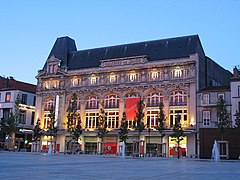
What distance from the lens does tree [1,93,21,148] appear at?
66062 mm

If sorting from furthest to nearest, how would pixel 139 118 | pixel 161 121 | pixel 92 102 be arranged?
pixel 92 102 → pixel 139 118 → pixel 161 121

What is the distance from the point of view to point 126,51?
69.8 metres

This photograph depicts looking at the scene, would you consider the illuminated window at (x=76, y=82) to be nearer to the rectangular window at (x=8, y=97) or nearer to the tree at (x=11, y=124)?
the tree at (x=11, y=124)

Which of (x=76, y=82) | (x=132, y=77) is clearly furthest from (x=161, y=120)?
(x=76, y=82)

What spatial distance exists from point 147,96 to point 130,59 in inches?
322

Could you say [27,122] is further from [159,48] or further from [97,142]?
[159,48]

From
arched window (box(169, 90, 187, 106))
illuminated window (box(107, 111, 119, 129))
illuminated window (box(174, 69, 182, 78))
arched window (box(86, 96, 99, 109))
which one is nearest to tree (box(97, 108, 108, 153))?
illuminated window (box(107, 111, 119, 129))

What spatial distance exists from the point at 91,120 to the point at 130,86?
1087 cm

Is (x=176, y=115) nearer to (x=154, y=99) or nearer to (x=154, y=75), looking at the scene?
(x=154, y=99)

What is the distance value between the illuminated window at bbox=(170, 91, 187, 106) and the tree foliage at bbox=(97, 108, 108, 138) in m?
12.8

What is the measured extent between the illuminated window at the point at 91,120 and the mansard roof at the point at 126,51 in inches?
404

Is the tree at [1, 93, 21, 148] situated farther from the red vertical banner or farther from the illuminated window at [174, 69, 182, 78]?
the illuminated window at [174, 69, 182, 78]

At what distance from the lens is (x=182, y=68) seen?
60.2 m

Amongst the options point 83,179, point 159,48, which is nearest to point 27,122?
point 159,48
